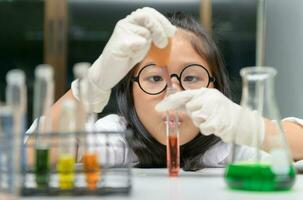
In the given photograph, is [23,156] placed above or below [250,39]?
below

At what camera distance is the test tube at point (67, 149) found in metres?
0.73

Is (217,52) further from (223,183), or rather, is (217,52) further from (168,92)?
(223,183)

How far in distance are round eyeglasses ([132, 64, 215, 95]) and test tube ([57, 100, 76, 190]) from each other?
19.0 inches

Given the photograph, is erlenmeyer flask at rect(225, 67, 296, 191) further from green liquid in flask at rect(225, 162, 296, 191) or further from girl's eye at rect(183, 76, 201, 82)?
girl's eye at rect(183, 76, 201, 82)

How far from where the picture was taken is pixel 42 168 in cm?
75

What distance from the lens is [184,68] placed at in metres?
1.24

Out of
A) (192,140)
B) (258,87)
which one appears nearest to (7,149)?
(258,87)

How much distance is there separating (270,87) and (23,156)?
1.30ft

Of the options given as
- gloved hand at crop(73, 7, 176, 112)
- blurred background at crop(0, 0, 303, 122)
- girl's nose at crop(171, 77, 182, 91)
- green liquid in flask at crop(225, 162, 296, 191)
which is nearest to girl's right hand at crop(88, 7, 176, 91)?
gloved hand at crop(73, 7, 176, 112)

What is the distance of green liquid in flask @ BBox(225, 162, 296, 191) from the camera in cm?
77

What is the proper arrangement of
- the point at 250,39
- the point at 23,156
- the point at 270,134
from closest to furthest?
the point at 23,156 → the point at 270,134 → the point at 250,39

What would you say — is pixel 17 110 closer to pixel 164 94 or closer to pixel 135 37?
pixel 135 37

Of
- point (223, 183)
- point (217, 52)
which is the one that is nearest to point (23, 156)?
point (223, 183)

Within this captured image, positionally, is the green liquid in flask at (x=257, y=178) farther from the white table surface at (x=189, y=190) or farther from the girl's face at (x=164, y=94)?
the girl's face at (x=164, y=94)
